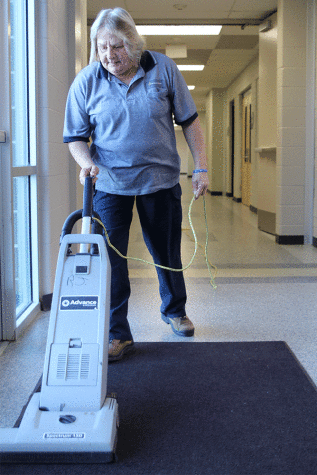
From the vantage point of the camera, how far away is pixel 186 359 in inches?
85.0

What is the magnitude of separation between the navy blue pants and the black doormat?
0.23 meters

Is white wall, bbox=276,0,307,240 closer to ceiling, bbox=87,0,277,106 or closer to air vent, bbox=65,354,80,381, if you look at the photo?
ceiling, bbox=87,0,277,106

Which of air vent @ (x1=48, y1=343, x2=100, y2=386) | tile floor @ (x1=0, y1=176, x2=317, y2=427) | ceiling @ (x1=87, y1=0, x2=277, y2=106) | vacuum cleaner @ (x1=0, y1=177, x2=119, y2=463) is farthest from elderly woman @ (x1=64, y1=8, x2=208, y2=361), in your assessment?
ceiling @ (x1=87, y1=0, x2=277, y2=106)

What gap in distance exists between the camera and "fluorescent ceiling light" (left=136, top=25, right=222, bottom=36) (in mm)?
6402

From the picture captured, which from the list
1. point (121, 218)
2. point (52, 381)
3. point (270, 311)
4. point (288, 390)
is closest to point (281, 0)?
point (270, 311)

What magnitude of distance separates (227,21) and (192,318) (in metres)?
4.56

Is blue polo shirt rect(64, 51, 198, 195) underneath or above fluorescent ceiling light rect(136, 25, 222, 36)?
underneath

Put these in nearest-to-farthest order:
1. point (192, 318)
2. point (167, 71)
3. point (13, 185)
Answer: point (167, 71), point (13, 185), point (192, 318)

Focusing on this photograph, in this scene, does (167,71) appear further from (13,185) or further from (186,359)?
(186,359)

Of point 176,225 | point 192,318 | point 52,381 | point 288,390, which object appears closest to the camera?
point 52,381

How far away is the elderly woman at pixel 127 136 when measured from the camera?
6.47ft

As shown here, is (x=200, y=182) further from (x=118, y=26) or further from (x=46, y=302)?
(x=46, y=302)

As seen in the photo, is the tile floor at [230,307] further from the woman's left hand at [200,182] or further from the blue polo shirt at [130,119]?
the blue polo shirt at [130,119]

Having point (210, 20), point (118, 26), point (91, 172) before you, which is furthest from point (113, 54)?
point (210, 20)
